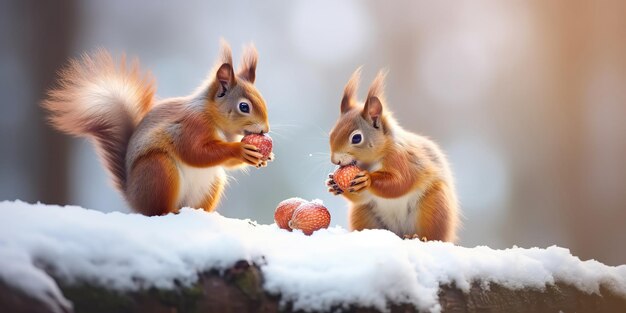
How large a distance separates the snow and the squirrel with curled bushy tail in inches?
4.2

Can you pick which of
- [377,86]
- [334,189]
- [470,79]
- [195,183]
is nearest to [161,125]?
[195,183]

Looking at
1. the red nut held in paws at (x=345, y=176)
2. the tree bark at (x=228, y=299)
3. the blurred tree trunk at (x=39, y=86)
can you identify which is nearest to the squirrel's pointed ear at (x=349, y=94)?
the red nut held in paws at (x=345, y=176)

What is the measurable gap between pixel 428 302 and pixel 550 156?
4.95ft

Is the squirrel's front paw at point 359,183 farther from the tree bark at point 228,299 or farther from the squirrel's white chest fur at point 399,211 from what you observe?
the tree bark at point 228,299

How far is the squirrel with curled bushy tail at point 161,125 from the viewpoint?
1097 millimetres

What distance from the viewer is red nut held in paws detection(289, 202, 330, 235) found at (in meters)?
1.14

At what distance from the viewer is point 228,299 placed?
788mm

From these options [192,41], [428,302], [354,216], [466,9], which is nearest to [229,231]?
[428,302]

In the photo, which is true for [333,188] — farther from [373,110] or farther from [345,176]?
[373,110]

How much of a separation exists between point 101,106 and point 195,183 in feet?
0.78

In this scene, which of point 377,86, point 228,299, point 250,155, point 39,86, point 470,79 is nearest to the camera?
point 228,299

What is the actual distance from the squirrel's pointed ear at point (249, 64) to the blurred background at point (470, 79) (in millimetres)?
402

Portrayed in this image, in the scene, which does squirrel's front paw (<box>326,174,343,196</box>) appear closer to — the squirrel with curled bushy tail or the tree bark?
the squirrel with curled bushy tail

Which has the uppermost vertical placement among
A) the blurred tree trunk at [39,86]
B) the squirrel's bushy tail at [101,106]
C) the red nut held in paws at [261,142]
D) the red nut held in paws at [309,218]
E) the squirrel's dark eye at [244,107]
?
the blurred tree trunk at [39,86]
